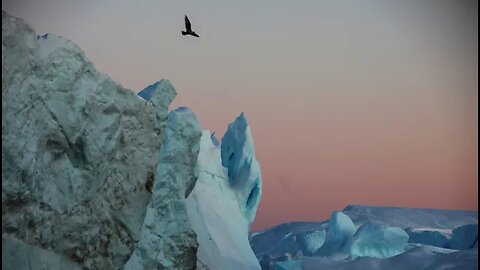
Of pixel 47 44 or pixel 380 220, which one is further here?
pixel 380 220

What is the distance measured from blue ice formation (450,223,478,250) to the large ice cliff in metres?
11.1

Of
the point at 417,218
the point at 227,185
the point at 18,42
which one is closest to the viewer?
the point at 18,42

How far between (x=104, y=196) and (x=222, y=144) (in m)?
9.57

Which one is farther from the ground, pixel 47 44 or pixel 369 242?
pixel 47 44

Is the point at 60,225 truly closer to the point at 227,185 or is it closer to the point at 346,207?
the point at 227,185

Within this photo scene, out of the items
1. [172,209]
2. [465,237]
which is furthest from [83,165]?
[465,237]

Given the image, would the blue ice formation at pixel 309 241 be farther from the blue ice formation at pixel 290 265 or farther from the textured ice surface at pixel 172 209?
the textured ice surface at pixel 172 209

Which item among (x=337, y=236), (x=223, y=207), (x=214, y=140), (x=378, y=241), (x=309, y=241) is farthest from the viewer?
(x=309, y=241)

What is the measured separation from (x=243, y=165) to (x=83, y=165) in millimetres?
8941

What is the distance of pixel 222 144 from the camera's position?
16641 millimetres

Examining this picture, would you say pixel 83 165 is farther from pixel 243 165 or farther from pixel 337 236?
pixel 337 236

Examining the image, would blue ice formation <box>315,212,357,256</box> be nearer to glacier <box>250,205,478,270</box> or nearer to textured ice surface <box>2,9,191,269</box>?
glacier <box>250,205,478,270</box>

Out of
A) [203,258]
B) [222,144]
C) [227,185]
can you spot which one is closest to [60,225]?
[203,258]

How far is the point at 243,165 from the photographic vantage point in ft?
51.1
